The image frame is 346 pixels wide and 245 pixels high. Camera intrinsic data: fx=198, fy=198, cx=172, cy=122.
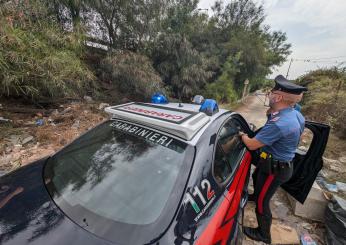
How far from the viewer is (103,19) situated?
6684 millimetres

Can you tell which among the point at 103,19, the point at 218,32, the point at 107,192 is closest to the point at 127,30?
the point at 103,19

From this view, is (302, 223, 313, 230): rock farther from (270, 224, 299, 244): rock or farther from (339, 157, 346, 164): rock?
(339, 157, 346, 164): rock

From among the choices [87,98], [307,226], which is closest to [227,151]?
[307,226]

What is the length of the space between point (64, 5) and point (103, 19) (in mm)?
1322

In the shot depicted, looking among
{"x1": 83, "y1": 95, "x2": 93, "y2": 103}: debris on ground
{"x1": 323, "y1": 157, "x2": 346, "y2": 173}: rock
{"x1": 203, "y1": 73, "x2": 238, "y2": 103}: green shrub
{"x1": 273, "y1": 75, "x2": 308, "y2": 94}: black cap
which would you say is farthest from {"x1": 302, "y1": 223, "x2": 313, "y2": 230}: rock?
{"x1": 203, "y1": 73, "x2": 238, "y2": 103}: green shrub

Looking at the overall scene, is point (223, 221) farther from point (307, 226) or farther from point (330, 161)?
point (330, 161)

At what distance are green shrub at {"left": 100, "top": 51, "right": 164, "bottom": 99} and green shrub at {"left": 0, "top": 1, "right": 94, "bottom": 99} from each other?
167 cm

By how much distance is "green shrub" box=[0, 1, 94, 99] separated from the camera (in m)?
3.46

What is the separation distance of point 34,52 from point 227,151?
4176 mm

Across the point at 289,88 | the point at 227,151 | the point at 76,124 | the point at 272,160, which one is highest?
the point at 289,88

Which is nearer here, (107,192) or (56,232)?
(56,232)

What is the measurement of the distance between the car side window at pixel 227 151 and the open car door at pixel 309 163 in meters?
0.89

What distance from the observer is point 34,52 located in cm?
388

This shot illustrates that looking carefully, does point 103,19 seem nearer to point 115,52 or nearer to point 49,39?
point 115,52
